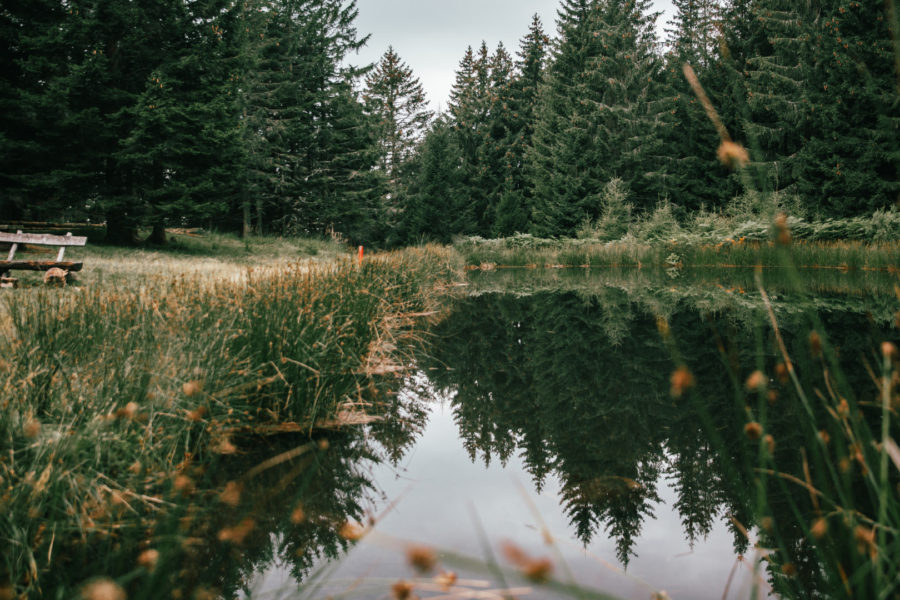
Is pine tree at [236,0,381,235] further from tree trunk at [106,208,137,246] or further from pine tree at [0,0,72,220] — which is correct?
pine tree at [0,0,72,220]

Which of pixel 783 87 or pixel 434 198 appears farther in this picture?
pixel 434 198

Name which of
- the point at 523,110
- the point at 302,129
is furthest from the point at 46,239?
the point at 523,110

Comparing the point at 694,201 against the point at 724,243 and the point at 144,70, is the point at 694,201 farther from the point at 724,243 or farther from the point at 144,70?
the point at 144,70

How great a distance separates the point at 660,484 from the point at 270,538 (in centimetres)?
171

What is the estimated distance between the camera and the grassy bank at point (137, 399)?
1.90 metres

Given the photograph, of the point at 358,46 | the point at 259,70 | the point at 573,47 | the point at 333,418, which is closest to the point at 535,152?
the point at 573,47

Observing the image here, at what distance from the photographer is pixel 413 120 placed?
131 feet

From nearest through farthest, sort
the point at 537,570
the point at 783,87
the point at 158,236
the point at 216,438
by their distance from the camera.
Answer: the point at 537,570, the point at 216,438, the point at 158,236, the point at 783,87

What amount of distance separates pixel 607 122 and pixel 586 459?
1117 inches

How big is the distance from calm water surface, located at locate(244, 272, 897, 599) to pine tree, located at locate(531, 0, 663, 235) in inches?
861

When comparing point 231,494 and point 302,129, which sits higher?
point 302,129

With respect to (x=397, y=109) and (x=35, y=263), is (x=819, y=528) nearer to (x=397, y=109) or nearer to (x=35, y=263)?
(x=35, y=263)

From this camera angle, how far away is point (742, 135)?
2677 centimetres

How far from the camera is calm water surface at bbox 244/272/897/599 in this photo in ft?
6.29
